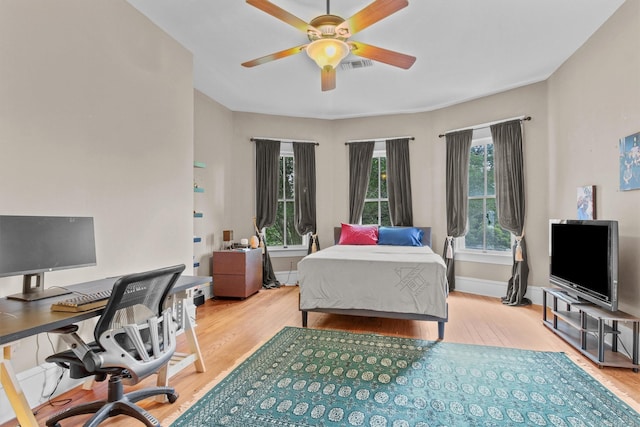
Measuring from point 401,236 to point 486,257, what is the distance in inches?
49.4

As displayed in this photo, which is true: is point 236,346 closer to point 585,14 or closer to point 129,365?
point 129,365

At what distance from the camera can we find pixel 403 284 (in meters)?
2.94

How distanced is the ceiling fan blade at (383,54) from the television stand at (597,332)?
2.47 metres

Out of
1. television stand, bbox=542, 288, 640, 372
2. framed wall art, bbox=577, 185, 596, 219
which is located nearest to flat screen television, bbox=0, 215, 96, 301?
television stand, bbox=542, 288, 640, 372

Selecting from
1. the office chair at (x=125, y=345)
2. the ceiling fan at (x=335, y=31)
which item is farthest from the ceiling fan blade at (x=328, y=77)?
the office chair at (x=125, y=345)

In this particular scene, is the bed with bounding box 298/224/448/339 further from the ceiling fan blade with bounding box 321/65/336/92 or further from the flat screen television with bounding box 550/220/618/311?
the ceiling fan blade with bounding box 321/65/336/92

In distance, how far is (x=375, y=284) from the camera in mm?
3016

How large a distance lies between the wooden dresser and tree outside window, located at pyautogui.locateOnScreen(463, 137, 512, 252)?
3338 mm

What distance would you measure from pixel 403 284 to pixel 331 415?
145 cm

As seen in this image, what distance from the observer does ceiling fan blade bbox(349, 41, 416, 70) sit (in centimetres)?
231

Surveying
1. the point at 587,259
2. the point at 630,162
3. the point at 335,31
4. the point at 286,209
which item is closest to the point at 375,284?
the point at 587,259

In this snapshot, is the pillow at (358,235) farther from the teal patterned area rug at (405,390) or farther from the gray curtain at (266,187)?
the teal patterned area rug at (405,390)

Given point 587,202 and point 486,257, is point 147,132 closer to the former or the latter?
point 587,202

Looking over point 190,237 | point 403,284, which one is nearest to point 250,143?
point 190,237
